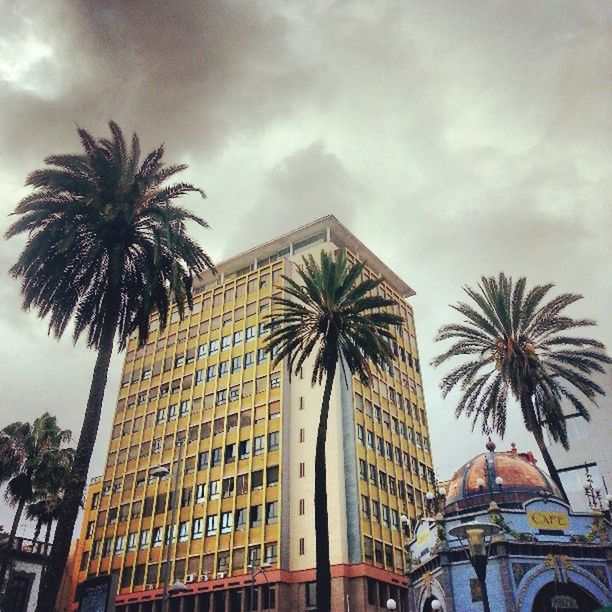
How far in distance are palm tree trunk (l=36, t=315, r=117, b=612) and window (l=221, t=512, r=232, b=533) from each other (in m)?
34.7

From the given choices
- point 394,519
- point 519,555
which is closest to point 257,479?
point 394,519

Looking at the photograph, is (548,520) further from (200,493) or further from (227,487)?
(200,493)

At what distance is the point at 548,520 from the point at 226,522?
34123 mm

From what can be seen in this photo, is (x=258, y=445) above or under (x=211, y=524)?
above

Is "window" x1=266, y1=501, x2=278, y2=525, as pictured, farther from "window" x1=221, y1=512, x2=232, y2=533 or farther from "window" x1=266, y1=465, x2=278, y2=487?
"window" x1=221, y1=512, x2=232, y2=533

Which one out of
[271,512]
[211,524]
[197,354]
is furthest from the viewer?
[197,354]

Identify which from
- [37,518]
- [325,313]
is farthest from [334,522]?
[325,313]

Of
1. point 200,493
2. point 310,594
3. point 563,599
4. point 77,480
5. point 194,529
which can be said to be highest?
point 200,493

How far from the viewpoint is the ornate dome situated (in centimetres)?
3366

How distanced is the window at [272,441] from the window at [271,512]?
5202 millimetres

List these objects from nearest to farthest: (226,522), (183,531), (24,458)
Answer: (24,458) → (226,522) → (183,531)

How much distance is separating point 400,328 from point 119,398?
35913 millimetres

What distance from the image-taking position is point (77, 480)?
23141 millimetres

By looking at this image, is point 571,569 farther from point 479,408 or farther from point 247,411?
point 247,411
